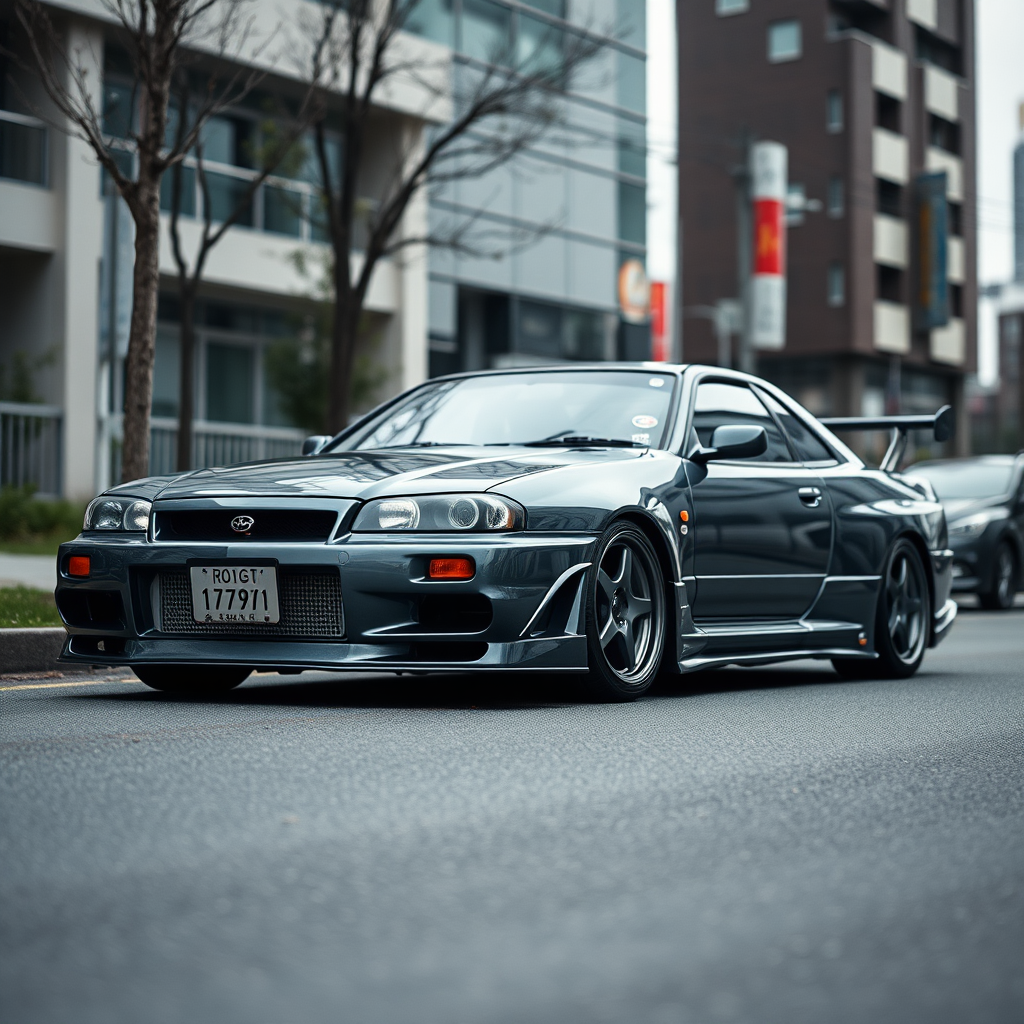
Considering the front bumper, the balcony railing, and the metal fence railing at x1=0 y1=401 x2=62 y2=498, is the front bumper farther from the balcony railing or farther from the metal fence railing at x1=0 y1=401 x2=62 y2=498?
the balcony railing

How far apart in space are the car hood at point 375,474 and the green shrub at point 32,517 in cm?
1163

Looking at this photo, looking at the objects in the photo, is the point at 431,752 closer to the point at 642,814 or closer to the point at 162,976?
the point at 642,814

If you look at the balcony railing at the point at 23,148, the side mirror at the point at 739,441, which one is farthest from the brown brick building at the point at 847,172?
the side mirror at the point at 739,441

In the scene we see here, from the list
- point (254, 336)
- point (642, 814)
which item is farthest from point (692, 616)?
point (254, 336)

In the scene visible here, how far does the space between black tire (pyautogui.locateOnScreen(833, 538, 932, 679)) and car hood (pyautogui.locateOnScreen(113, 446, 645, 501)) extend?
2.08 m

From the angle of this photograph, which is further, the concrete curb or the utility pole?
the utility pole

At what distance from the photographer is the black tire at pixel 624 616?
6.62m

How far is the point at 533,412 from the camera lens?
25.2 feet

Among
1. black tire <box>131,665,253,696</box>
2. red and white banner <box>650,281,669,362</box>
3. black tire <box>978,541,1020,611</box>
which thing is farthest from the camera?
red and white banner <box>650,281,669,362</box>

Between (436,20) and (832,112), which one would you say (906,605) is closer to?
(436,20)

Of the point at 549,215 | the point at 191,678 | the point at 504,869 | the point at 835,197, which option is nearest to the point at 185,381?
the point at 191,678

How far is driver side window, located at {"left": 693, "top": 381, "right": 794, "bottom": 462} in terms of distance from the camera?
25.9ft

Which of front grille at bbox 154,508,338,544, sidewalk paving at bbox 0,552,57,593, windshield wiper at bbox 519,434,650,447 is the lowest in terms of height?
sidewalk paving at bbox 0,552,57,593

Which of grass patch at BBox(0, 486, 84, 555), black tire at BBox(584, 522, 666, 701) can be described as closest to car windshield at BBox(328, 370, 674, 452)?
black tire at BBox(584, 522, 666, 701)
